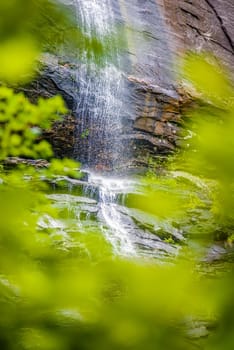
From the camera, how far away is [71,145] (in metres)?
9.38

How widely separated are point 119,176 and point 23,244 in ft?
26.4

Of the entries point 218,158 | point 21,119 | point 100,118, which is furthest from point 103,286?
point 100,118

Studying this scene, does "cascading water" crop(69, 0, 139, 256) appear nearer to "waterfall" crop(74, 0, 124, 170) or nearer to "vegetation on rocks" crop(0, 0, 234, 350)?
"waterfall" crop(74, 0, 124, 170)

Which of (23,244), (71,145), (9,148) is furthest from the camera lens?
(71,145)

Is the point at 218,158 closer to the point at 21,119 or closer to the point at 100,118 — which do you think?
the point at 21,119

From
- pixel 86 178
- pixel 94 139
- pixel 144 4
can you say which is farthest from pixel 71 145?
pixel 144 4

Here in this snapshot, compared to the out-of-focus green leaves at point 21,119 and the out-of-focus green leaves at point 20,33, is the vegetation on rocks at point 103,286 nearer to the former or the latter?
the out-of-focus green leaves at point 20,33

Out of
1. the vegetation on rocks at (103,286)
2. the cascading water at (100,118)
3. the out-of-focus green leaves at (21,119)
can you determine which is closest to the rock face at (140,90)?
the cascading water at (100,118)

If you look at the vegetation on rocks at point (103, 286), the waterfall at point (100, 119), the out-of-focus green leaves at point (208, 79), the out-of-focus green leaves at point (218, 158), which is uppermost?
the waterfall at point (100, 119)

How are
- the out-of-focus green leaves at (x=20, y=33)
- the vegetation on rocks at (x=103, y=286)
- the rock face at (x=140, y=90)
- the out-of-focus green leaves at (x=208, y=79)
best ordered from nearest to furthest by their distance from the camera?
the vegetation on rocks at (x=103, y=286) < the out-of-focus green leaves at (x=20, y=33) < the out-of-focus green leaves at (x=208, y=79) < the rock face at (x=140, y=90)

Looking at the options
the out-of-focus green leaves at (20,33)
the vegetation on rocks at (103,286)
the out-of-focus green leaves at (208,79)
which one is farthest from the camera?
the out-of-focus green leaves at (208,79)

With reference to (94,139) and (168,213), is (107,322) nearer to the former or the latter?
(168,213)

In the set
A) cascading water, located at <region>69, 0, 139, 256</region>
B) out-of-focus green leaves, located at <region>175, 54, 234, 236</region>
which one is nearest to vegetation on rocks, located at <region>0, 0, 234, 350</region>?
out-of-focus green leaves, located at <region>175, 54, 234, 236</region>

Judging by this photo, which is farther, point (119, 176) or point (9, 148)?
point (119, 176)
